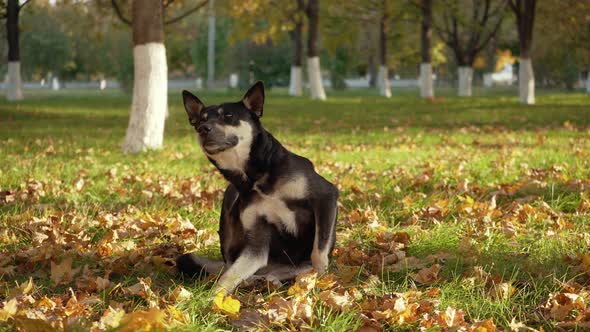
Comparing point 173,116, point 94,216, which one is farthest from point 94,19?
point 94,216

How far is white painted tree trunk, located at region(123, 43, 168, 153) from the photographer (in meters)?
12.3

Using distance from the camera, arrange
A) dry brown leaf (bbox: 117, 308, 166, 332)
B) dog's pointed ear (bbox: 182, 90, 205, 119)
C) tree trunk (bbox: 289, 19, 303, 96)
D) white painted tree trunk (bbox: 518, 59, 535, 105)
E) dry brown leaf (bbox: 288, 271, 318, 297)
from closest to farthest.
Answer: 1. dry brown leaf (bbox: 117, 308, 166, 332)
2. dry brown leaf (bbox: 288, 271, 318, 297)
3. dog's pointed ear (bbox: 182, 90, 205, 119)
4. white painted tree trunk (bbox: 518, 59, 535, 105)
5. tree trunk (bbox: 289, 19, 303, 96)

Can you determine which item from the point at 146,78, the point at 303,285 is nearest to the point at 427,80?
the point at 146,78

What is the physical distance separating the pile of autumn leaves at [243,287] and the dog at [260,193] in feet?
0.62

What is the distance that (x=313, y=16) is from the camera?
33.7 metres

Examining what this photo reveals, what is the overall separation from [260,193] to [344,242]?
5.28 feet

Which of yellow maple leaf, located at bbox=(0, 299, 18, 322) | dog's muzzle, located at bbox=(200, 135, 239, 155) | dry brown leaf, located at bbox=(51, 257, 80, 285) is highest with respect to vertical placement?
dog's muzzle, located at bbox=(200, 135, 239, 155)

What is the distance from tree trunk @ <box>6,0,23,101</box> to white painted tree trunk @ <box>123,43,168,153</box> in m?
18.7

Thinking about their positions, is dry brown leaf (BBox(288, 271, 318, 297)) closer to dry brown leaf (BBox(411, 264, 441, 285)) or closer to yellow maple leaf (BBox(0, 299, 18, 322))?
dry brown leaf (BBox(411, 264, 441, 285))

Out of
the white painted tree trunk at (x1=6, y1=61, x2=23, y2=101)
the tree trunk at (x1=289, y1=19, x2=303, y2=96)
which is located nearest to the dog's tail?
the white painted tree trunk at (x1=6, y1=61, x2=23, y2=101)

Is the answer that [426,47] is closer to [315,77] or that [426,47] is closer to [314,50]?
[314,50]

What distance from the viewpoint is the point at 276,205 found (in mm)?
4293

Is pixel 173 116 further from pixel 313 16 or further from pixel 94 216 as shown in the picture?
pixel 94 216

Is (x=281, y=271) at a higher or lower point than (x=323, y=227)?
lower
